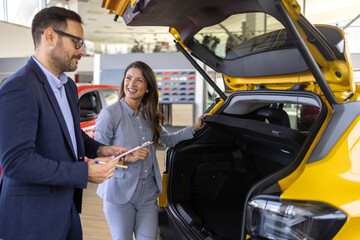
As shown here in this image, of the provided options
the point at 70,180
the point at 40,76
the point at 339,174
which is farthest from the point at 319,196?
the point at 40,76

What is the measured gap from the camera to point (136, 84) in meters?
1.89

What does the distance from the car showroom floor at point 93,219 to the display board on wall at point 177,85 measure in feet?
18.9

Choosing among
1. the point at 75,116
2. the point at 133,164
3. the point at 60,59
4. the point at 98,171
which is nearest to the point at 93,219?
the point at 133,164

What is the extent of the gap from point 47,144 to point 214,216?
4.62 feet

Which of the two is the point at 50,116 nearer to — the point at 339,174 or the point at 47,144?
the point at 47,144

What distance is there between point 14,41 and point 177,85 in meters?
5.14

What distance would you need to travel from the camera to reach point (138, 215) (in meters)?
1.79

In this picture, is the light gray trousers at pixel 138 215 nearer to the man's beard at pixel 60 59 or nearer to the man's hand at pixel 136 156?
the man's hand at pixel 136 156

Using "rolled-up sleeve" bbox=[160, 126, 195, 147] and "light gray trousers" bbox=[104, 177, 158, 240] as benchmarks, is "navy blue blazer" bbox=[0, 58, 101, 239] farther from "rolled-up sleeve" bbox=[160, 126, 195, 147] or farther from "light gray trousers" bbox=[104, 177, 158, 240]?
"rolled-up sleeve" bbox=[160, 126, 195, 147]

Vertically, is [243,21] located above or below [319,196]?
above

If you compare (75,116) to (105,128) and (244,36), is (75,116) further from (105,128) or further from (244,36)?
(244,36)

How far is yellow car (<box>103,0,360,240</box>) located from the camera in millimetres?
965

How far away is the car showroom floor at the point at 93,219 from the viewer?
2.92 m

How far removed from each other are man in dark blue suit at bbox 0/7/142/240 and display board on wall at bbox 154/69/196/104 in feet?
27.0
